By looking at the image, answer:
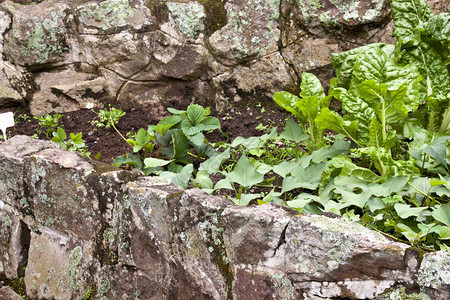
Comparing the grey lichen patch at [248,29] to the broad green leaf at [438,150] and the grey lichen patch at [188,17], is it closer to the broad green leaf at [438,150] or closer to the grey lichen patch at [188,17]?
the grey lichen patch at [188,17]

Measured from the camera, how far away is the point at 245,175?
216 cm

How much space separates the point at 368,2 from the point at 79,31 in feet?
6.93

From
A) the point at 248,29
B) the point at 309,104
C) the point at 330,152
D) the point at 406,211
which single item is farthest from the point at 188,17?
the point at 406,211

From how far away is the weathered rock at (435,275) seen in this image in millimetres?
1395

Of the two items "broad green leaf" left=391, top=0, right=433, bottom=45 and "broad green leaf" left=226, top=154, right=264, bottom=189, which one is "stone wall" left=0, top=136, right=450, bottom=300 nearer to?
"broad green leaf" left=226, top=154, right=264, bottom=189

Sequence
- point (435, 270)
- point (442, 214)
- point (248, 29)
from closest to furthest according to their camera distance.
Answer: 1. point (435, 270)
2. point (442, 214)
3. point (248, 29)

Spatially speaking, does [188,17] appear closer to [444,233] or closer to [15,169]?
[15,169]

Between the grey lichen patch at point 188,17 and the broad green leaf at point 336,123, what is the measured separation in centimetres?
161

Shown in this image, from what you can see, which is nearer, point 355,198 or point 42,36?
point 355,198

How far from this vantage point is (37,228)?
2.54 m

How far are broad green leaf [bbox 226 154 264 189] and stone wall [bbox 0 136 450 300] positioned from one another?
0.25m

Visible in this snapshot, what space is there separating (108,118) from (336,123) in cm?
183

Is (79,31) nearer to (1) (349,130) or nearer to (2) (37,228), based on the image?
(2) (37,228)

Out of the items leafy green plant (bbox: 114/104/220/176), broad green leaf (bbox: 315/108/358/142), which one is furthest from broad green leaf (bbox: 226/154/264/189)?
leafy green plant (bbox: 114/104/220/176)
